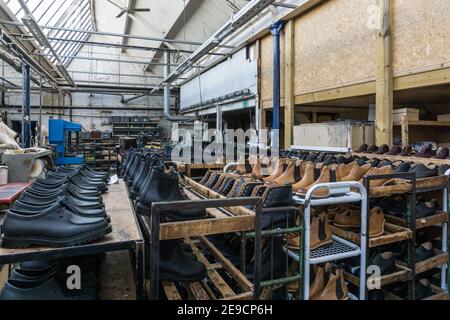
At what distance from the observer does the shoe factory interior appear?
120cm

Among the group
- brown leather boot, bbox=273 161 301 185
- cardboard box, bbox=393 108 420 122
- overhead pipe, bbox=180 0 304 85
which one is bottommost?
brown leather boot, bbox=273 161 301 185

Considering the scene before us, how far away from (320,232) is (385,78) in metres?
2.17

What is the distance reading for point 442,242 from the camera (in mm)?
2189

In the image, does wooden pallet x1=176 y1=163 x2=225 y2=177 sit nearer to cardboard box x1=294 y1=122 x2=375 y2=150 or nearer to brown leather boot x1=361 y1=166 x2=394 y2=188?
cardboard box x1=294 y1=122 x2=375 y2=150

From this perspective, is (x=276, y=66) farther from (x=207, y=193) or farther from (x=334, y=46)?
(x=207, y=193)

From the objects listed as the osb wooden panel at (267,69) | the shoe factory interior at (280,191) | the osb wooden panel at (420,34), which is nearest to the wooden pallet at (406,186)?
the shoe factory interior at (280,191)

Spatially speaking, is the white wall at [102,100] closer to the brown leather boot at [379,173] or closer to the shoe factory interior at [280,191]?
the shoe factory interior at [280,191]

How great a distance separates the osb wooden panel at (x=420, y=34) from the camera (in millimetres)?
2723

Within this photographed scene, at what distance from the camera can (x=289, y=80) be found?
4.83 meters

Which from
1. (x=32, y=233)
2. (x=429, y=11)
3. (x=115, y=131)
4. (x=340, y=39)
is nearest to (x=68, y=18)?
(x=115, y=131)

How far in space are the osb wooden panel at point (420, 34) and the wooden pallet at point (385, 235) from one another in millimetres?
1663

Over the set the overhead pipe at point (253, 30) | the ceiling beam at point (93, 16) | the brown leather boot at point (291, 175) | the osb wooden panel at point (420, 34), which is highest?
the ceiling beam at point (93, 16)

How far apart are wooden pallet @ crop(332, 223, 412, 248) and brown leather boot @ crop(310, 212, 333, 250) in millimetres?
169

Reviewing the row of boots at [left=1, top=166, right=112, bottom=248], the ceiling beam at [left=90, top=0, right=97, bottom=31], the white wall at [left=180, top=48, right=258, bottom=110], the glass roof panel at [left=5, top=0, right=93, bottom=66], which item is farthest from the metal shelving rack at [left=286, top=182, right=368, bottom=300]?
the ceiling beam at [left=90, top=0, right=97, bottom=31]
